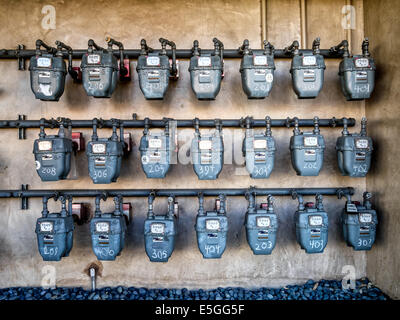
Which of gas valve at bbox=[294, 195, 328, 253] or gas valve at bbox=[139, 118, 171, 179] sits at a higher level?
gas valve at bbox=[139, 118, 171, 179]

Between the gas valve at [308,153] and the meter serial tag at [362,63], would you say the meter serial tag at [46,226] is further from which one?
the meter serial tag at [362,63]

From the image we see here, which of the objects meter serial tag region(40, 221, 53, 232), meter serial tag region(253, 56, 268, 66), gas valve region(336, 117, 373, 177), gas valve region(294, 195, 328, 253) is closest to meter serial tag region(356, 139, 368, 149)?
gas valve region(336, 117, 373, 177)

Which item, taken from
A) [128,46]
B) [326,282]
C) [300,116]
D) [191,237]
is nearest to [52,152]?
[128,46]

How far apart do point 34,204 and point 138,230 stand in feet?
3.06

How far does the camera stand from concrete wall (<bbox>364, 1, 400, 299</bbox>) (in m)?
2.04

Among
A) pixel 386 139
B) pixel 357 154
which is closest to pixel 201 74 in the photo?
pixel 357 154

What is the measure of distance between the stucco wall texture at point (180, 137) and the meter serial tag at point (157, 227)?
1.25 ft

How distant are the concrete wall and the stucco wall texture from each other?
150 mm

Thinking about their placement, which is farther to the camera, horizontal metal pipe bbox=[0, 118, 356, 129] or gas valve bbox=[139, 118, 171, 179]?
horizontal metal pipe bbox=[0, 118, 356, 129]

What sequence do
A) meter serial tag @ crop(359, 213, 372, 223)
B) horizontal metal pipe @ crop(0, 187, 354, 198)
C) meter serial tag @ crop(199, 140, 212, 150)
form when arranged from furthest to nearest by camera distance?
horizontal metal pipe @ crop(0, 187, 354, 198), meter serial tag @ crop(359, 213, 372, 223), meter serial tag @ crop(199, 140, 212, 150)

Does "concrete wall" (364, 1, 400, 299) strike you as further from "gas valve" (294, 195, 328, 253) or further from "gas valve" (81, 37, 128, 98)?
"gas valve" (81, 37, 128, 98)

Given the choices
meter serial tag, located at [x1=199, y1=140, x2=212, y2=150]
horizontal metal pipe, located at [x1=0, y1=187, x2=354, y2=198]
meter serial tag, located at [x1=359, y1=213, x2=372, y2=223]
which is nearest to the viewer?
meter serial tag, located at [x1=199, y1=140, x2=212, y2=150]

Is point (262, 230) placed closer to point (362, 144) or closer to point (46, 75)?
point (362, 144)

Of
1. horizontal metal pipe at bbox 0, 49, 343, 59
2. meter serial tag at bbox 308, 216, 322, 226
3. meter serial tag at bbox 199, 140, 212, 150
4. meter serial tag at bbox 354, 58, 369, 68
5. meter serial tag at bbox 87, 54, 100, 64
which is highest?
horizontal metal pipe at bbox 0, 49, 343, 59
